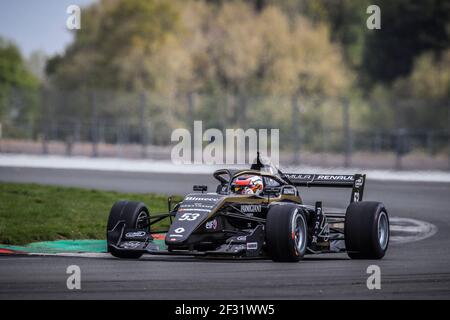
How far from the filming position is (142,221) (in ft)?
50.9

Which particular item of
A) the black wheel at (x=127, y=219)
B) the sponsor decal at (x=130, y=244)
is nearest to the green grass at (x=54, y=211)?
the black wheel at (x=127, y=219)

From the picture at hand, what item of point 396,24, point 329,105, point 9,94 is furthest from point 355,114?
point 396,24

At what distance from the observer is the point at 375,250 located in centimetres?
1538

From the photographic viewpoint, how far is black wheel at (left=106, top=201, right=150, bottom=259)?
15185mm

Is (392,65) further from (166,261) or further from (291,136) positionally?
(166,261)

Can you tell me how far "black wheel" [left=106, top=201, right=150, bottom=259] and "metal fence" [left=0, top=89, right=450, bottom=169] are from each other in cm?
2502

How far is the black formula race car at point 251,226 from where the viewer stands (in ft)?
47.6

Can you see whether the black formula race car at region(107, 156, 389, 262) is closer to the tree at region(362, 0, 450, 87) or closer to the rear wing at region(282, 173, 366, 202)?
the rear wing at region(282, 173, 366, 202)

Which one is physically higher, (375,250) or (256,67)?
(256,67)

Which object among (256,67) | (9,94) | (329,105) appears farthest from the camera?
(256,67)

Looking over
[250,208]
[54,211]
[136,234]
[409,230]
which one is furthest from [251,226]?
[54,211]

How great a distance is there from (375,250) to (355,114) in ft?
121

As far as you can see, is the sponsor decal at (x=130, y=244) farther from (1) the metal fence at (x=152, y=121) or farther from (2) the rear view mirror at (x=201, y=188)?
(1) the metal fence at (x=152, y=121)

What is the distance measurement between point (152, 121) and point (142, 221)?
29.0m
